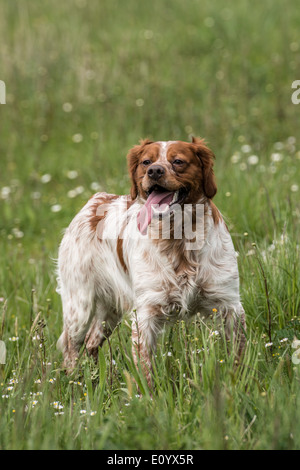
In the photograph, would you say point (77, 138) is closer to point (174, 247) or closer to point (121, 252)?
point (121, 252)

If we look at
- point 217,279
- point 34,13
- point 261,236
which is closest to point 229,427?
point 217,279

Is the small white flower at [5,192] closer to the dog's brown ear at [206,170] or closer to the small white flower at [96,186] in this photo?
the small white flower at [96,186]

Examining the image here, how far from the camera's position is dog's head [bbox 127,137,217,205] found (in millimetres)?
3479

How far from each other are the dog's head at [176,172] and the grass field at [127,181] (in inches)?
24.1

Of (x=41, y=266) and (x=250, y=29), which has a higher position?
(x=250, y=29)

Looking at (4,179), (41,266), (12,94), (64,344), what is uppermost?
(12,94)

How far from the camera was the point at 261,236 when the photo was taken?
18.1 ft

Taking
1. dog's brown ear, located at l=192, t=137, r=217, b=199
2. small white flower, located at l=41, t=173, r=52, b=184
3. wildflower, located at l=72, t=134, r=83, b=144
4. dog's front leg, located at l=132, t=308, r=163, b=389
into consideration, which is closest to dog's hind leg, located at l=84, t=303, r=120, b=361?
dog's front leg, located at l=132, t=308, r=163, b=389

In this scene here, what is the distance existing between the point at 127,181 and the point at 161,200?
9.73 feet

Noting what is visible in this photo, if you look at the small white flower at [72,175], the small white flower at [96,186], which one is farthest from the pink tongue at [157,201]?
the small white flower at [72,175]

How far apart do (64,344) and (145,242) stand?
1.02 m

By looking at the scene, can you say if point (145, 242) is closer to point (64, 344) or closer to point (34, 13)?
point (64, 344)

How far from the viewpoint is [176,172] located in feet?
11.7

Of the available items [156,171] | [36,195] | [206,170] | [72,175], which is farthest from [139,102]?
[156,171]
